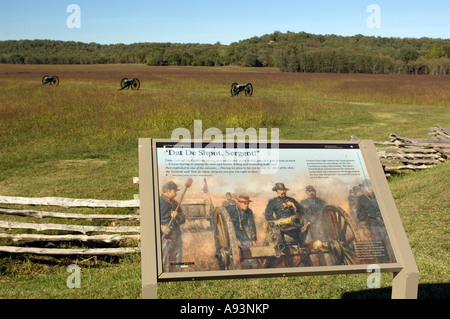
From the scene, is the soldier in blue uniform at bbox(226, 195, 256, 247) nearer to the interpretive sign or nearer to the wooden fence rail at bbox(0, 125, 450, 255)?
the interpretive sign

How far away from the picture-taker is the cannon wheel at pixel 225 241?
9.79ft

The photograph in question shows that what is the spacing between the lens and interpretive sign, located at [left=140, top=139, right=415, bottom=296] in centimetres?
298

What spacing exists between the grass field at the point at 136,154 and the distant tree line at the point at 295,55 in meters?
34.0

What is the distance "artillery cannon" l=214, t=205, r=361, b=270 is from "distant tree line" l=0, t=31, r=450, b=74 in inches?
2303

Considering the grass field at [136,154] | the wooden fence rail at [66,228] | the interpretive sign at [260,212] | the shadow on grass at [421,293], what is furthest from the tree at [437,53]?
the interpretive sign at [260,212]

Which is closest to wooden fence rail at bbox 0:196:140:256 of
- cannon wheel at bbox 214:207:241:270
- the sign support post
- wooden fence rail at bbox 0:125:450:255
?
wooden fence rail at bbox 0:125:450:255

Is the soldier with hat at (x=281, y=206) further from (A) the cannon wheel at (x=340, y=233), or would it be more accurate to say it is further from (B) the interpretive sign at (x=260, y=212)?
(A) the cannon wheel at (x=340, y=233)

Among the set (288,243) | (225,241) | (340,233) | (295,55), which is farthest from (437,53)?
(225,241)

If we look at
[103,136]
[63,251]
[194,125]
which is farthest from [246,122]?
[63,251]

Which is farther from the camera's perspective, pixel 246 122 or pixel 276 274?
pixel 246 122

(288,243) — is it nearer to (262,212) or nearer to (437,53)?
(262,212)

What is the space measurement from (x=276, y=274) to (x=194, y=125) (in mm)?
13839
